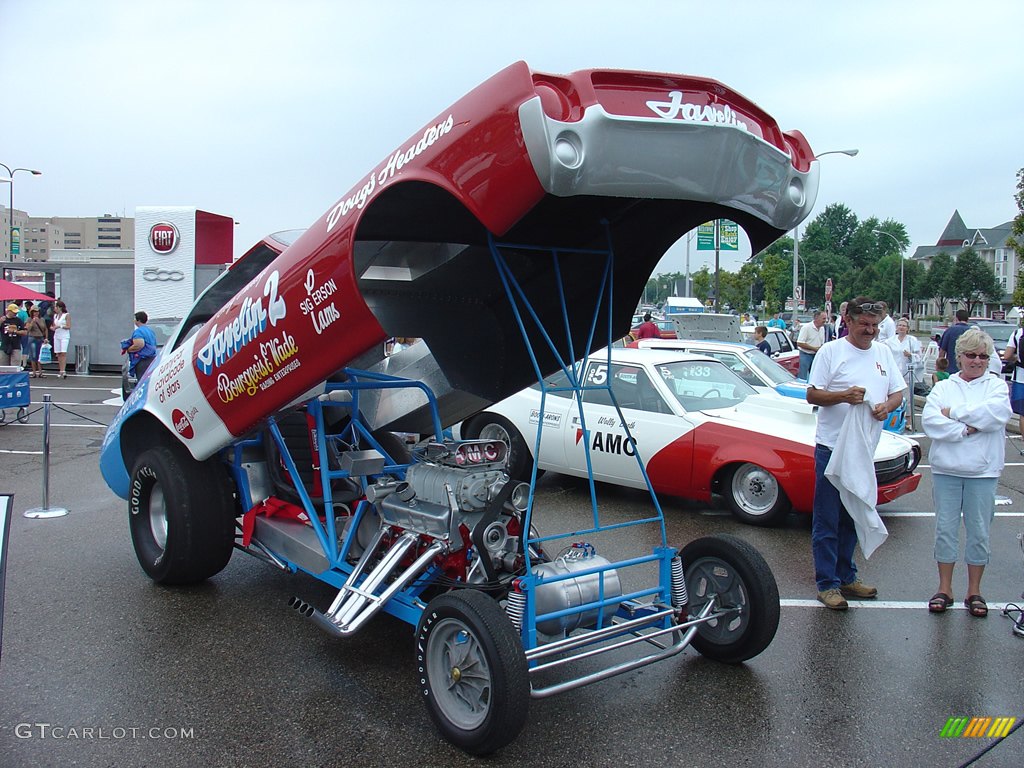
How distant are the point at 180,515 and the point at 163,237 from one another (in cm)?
2008

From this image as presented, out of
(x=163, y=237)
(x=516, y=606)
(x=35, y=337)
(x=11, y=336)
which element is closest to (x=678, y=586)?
(x=516, y=606)

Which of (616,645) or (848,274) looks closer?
(616,645)

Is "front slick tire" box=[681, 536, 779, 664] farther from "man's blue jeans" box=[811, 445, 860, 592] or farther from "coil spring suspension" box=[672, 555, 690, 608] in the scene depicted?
"man's blue jeans" box=[811, 445, 860, 592]

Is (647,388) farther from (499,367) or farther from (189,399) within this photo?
(189,399)

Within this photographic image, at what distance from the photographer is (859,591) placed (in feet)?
17.9

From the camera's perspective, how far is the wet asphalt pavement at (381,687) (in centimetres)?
350

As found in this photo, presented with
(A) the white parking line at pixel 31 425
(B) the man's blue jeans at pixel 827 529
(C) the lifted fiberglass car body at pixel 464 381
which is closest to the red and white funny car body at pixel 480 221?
(C) the lifted fiberglass car body at pixel 464 381

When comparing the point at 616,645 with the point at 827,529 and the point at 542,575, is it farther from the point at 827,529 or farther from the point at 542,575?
the point at 827,529

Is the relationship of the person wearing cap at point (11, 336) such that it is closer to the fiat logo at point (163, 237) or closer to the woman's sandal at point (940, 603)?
the fiat logo at point (163, 237)

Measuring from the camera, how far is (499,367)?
16.0 ft

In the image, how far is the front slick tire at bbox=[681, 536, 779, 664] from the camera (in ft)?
13.5

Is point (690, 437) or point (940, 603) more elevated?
point (690, 437)

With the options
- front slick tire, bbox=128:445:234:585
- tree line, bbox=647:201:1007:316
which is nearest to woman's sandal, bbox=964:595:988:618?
front slick tire, bbox=128:445:234:585

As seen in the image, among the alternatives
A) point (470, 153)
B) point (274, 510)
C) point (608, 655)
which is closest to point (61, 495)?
point (274, 510)
